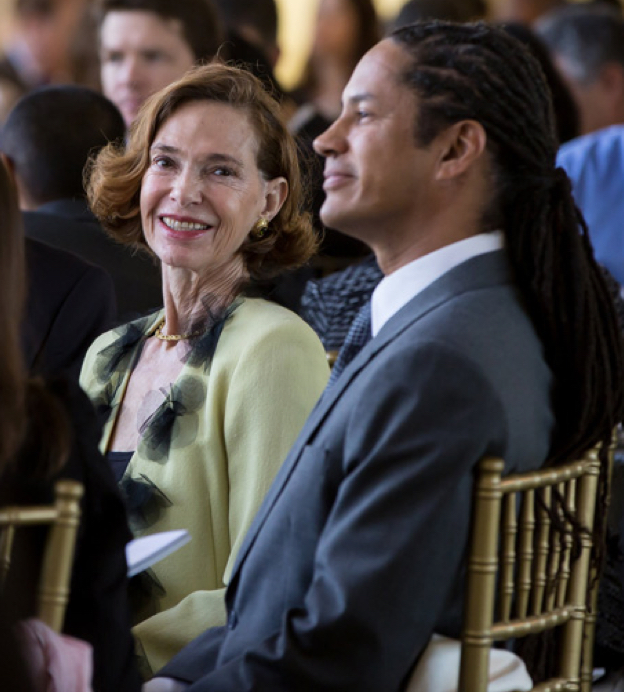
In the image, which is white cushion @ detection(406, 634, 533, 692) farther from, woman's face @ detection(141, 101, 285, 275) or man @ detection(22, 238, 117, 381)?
man @ detection(22, 238, 117, 381)

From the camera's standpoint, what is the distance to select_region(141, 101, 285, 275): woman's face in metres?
2.33

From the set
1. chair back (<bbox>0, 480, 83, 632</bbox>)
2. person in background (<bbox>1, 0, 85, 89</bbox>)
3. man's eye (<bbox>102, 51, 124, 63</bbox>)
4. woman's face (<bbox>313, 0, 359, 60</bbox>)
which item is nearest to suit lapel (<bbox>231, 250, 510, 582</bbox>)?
chair back (<bbox>0, 480, 83, 632</bbox>)

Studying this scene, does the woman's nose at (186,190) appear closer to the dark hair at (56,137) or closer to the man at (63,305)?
the man at (63,305)

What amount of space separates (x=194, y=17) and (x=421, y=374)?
2.59 m

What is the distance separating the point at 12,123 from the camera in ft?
10.4

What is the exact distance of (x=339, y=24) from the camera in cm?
546

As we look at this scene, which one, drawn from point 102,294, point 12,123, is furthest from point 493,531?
point 12,123

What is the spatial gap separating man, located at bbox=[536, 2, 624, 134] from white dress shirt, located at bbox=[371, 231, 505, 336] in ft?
10.2

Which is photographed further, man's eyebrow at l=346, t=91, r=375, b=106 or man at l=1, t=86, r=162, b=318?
man at l=1, t=86, r=162, b=318

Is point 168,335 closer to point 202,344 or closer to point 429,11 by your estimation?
point 202,344

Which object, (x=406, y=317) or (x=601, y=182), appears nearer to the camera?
(x=406, y=317)

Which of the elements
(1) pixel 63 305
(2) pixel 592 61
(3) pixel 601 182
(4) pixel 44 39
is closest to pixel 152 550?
(1) pixel 63 305

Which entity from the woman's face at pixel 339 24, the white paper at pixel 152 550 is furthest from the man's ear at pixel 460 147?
the woman's face at pixel 339 24

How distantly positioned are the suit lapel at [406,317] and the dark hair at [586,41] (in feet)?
10.7
